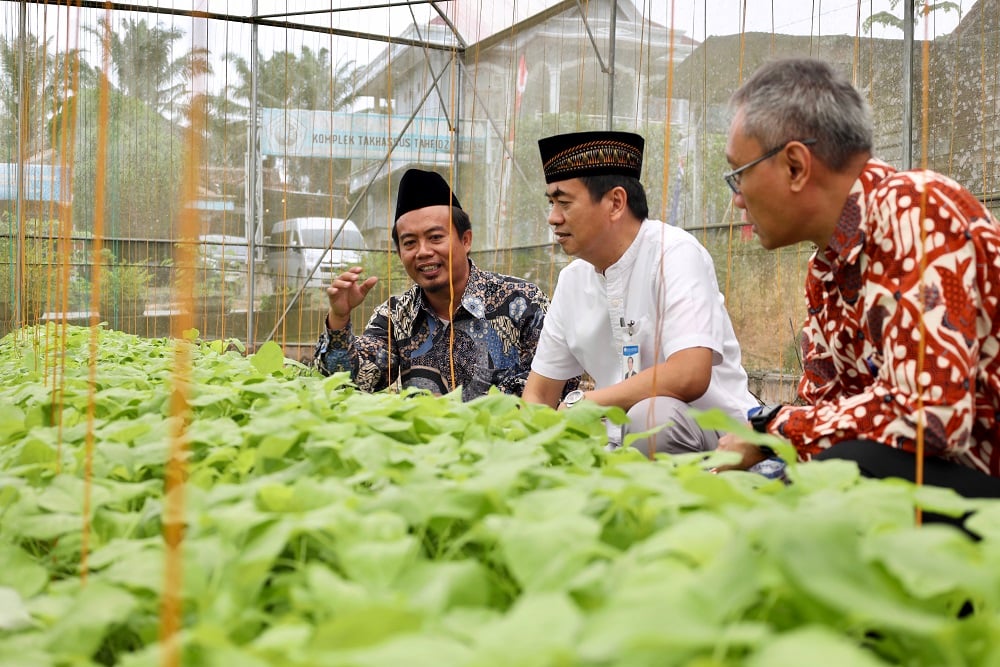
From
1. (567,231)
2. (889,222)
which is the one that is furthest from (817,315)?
(567,231)

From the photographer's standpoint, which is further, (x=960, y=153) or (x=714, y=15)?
(x=714, y=15)

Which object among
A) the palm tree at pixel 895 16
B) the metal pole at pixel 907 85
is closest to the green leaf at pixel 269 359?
the metal pole at pixel 907 85

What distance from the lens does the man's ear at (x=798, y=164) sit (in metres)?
1.22

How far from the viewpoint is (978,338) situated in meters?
1.10

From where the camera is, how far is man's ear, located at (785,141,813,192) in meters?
1.22

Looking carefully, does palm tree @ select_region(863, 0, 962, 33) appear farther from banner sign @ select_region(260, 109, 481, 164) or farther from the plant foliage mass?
banner sign @ select_region(260, 109, 481, 164)

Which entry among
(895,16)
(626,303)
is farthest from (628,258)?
(895,16)

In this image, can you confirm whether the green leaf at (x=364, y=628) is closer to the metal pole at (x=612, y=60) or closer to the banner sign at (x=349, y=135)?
the metal pole at (x=612, y=60)

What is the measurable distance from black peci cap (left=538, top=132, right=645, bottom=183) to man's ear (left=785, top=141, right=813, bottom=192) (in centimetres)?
99

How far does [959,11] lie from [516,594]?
12.3 ft

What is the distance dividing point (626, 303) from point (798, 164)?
1052 mm

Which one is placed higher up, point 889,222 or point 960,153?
point 960,153

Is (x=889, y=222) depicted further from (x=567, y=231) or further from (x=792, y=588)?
(x=567, y=231)

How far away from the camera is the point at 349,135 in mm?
7484
